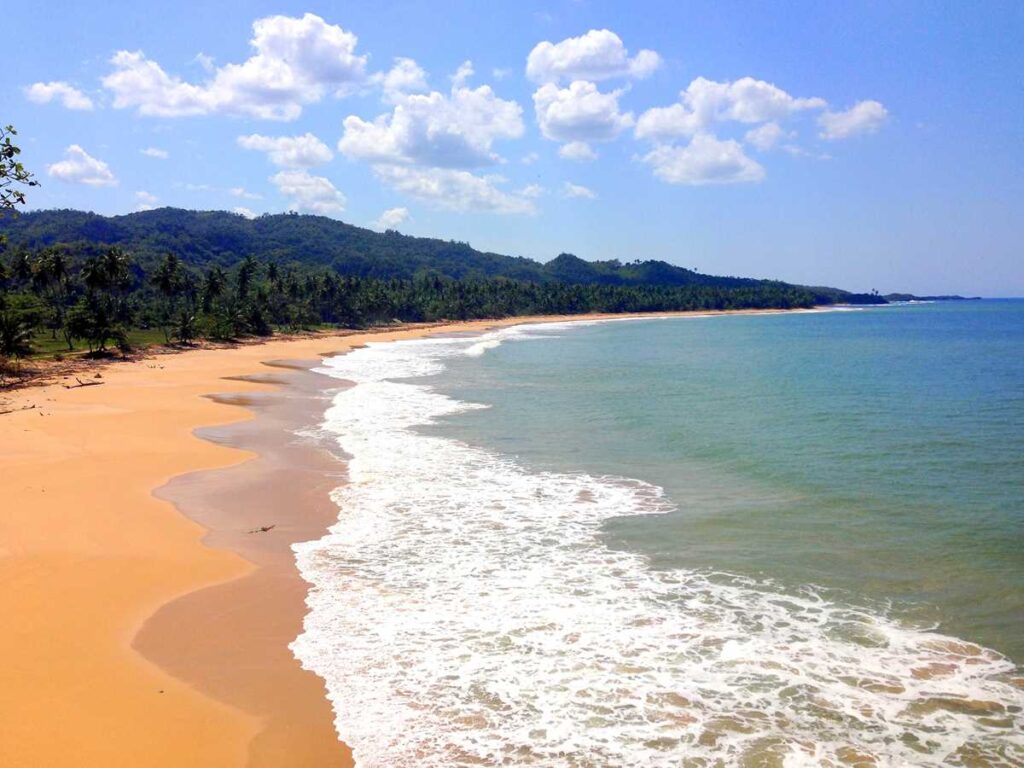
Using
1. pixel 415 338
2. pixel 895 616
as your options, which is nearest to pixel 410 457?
pixel 895 616

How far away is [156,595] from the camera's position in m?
9.82

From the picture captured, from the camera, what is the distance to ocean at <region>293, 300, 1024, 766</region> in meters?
6.92

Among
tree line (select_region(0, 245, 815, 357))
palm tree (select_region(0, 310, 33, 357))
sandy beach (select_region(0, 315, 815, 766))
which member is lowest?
sandy beach (select_region(0, 315, 815, 766))

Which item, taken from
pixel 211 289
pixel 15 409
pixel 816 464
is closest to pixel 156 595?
pixel 816 464

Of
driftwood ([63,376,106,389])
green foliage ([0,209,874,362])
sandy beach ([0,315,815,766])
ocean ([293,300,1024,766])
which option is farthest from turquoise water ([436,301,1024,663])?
green foliage ([0,209,874,362])

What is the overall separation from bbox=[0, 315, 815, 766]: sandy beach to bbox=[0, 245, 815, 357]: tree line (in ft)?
87.8

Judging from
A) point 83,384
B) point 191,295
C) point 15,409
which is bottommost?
point 15,409

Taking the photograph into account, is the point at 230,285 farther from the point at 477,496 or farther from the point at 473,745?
the point at 473,745

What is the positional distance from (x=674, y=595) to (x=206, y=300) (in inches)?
3108

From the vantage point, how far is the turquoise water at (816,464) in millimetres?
11070

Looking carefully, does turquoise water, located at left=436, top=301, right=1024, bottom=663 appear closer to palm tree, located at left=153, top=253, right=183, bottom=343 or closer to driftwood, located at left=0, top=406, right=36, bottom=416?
driftwood, located at left=0, top=406, right=36, bottom=416

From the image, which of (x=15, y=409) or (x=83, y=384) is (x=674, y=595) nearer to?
(x=15, y=409)

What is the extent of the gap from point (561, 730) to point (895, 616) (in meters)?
5.43

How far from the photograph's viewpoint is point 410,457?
19.2 m
